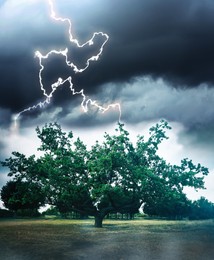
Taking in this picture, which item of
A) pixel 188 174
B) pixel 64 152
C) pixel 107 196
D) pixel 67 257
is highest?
pixel 64 152

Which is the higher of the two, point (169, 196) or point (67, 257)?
point (169, 196)

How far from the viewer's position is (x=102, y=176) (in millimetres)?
34562

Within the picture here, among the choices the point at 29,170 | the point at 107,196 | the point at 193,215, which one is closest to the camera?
the point at 107,196

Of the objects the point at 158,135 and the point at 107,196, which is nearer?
the point at 107,196

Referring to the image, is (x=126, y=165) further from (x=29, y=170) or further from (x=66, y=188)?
(x=29, y=170)

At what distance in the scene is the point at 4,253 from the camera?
14.4 metres

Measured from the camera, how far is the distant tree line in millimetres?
33844

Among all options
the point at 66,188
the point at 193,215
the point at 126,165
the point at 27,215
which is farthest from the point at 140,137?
the point at 193,215

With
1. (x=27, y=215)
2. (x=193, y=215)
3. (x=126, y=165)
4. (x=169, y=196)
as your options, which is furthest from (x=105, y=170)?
(x=193, y=215)

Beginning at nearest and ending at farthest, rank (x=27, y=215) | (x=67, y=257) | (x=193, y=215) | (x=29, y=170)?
(x=67, y=257) < (x=29, y=170) < (x=27, y=215) < (x=193, y=215)

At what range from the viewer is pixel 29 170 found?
36.8m

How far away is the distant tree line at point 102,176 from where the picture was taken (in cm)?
3384

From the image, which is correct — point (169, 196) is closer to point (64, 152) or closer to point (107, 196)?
point (107, 196)

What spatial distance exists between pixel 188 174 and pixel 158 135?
5.53 metres
